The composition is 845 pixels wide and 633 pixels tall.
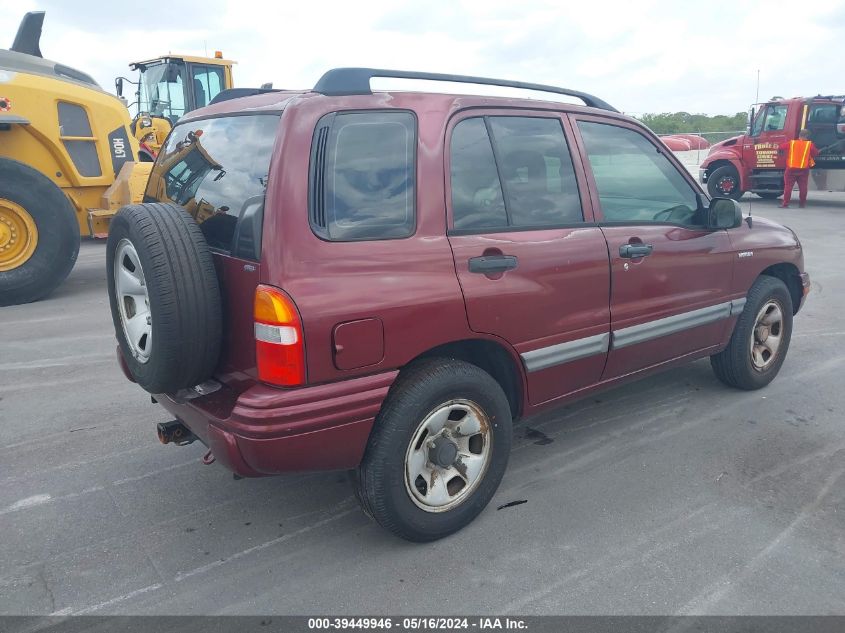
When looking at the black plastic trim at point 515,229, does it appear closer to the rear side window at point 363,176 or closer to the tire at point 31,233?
the rear side window at point 363,176

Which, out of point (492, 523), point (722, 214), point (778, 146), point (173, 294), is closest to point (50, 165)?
point (173, 294)

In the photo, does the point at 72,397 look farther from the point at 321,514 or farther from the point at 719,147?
the point at 719,147

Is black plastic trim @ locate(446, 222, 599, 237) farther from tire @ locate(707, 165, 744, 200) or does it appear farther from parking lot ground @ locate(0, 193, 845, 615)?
tire @ locate(707, 165, 744, 200)

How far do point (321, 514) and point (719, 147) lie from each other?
1665cm

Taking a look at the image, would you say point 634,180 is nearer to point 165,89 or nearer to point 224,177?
point 224,177

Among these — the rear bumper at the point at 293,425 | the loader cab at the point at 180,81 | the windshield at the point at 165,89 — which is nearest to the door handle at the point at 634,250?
the rear bumper at the point at 293,425

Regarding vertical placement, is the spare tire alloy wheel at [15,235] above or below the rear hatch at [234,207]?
below

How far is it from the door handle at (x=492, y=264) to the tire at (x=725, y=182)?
15471 millimetres

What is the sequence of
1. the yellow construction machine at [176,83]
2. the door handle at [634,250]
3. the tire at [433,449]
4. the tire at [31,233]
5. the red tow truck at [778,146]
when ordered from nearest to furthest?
the tire at [433,449] < the door handle at [634,250] < the tire at [31,233] < the yellow construction machine at [176,83] < the red tow truck at [778,146]

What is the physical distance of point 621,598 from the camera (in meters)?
2.60

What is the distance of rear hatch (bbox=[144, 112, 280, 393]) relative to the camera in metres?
2.62

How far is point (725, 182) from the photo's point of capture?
16.8 meters

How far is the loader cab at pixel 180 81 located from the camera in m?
13.7

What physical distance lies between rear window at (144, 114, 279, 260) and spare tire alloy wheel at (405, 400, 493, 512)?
1023 mm
